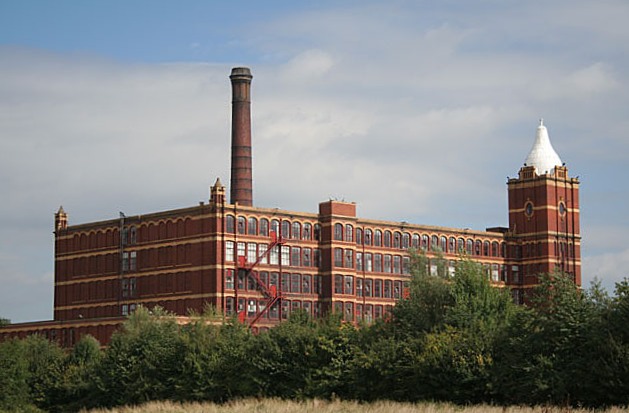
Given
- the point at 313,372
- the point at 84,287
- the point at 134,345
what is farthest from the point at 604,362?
the point at 84,287

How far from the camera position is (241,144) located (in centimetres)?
13788

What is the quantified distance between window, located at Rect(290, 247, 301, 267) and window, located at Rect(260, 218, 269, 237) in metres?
3.51

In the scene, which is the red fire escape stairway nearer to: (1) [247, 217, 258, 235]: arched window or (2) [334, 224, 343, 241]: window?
(1) [247, 217, 258, 235]: arched window

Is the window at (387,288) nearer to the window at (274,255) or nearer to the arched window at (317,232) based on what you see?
the arched window at (317,232)

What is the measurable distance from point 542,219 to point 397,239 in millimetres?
18890

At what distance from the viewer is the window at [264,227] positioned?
135 metres

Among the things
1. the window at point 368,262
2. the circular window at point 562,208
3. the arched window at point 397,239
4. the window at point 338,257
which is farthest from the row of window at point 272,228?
the circular window at point 562,208

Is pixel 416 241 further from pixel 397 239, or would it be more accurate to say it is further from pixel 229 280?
pixel 229 280

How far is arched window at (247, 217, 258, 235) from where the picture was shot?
134 meters

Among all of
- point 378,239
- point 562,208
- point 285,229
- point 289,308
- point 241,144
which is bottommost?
point 289,308

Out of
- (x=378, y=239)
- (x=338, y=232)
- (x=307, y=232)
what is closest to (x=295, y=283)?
(x=307, y=232)

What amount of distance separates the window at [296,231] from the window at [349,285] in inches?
286

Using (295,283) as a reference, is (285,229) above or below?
above

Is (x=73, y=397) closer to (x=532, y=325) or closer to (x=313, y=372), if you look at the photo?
(x=313, y=372)
